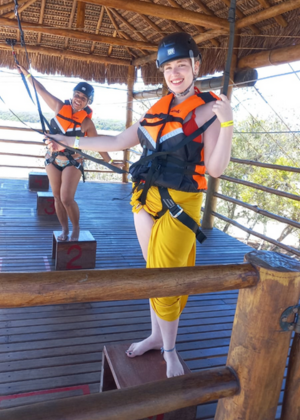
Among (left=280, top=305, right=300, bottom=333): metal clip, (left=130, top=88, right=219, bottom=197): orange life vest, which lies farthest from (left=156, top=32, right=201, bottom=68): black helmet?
(left=280, top=305, right=300, bottom=333): metal clip

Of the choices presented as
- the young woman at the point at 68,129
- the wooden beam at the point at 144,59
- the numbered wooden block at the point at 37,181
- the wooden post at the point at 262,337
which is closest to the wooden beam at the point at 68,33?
the wooden beam at the point at 144,59

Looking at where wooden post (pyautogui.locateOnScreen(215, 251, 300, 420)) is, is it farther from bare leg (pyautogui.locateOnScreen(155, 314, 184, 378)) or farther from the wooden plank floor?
the wooden plank floor

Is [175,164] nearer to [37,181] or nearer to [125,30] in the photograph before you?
[37,181]

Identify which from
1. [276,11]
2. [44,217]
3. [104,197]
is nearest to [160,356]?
[44,217]

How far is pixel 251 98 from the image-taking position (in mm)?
15719

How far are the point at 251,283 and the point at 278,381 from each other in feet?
1.16

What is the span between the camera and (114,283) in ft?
3.15

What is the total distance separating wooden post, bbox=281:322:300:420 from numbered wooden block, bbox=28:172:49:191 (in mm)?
5619

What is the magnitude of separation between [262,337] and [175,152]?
2.63 feet

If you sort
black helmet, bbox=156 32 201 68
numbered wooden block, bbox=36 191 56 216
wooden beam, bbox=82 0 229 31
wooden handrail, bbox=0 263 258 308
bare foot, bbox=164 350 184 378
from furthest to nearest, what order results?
1. numbered wooden block, bbox=36 191 56 216
2. wooden beam, bbox=82 0 229 31
3. bare foot, bbox=164 350 184 378
4. black helmet, bbox=156 32 201 68
5. wooden handrail, bbox=0 263 258 308

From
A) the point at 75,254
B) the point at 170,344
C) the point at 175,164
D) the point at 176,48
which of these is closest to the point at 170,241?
the point at 175,164

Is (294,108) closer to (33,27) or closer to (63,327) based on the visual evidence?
(33,27)

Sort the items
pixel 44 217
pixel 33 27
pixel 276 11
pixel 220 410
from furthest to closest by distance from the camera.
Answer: pixel 33 27 → pixel 44 217 → pixel 276 11 → pixel 220 410

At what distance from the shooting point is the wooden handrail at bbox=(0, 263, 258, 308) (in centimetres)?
88
